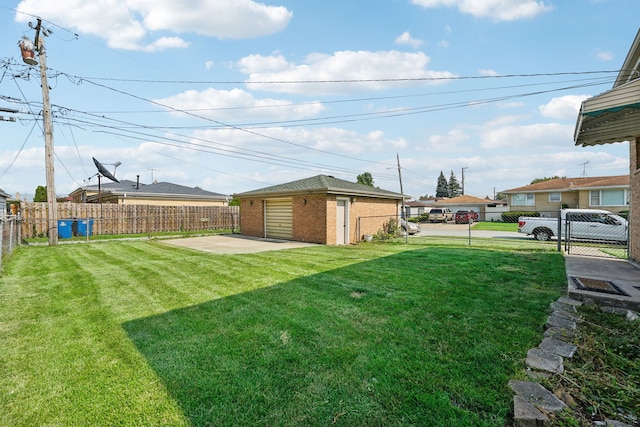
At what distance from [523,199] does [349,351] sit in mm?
34275

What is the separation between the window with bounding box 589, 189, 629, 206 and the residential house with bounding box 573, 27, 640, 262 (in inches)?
859

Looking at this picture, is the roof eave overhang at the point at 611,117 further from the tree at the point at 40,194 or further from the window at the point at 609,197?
the tree at the point at 40,194

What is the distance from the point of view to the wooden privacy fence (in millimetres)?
15453

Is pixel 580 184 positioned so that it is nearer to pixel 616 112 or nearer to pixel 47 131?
pixel 616 112

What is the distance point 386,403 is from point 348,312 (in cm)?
189

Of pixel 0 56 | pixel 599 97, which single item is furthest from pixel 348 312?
pixel 0 56

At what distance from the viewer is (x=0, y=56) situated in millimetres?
13180

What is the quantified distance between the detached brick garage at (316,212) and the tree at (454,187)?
62.1 metres

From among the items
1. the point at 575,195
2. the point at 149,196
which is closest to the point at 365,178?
the point at 575,195

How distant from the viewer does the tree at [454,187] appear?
2847 inches

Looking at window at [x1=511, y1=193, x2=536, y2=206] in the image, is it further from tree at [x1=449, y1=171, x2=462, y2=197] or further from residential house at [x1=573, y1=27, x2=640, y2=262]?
tree at [x1=449, y1=171, x2=462, y2=197]

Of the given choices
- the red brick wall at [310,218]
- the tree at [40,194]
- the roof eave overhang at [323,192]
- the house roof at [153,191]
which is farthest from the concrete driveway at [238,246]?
the tree at [40,194]

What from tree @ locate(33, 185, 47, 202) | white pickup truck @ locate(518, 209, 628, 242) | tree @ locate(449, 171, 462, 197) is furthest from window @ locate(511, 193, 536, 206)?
tree @ locate(33, 185, 47, 202)

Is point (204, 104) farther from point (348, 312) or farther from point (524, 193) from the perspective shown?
point (524, 193)
